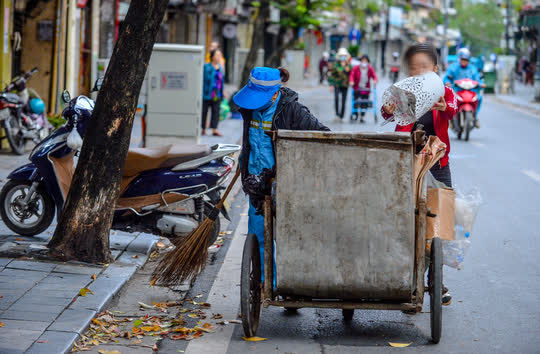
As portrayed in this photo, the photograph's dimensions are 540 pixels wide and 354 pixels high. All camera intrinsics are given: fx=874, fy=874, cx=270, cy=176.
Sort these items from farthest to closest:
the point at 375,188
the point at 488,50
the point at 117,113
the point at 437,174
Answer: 1. the point at 488,50
2. the point at 117,113
3. the point at 437,174
4. the point at 375,188

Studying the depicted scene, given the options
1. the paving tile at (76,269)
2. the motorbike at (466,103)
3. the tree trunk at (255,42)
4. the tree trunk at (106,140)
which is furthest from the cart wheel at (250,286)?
the tree trunk at (255,42)

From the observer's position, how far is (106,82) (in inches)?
252

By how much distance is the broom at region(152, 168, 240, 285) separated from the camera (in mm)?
5828

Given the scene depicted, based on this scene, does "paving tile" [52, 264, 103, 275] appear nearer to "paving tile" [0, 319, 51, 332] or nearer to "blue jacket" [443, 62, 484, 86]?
"paving tile" [0, 319, 51, 332]

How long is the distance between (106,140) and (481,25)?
8918 cm

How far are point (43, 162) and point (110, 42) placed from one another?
52.0 feet

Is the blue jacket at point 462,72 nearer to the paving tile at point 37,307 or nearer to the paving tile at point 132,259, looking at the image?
the paving tile at point 132,259

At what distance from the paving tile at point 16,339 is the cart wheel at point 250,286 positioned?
3.64 feet

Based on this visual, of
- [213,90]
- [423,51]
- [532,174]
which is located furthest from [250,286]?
[213,90]

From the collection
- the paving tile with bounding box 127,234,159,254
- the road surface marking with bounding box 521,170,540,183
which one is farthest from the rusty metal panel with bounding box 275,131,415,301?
the road surface marking with bounding box 521,170,540,183

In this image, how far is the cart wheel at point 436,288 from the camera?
4.77m

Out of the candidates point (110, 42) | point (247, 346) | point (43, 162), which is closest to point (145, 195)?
point (43, 162)

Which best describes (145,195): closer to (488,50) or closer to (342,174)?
(342,174)

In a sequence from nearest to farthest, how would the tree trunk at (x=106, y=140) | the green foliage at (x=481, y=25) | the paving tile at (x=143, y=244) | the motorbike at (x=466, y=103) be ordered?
the tree trunk at (x=106, y=140)
the paving tile at (x=143, y=244)
the motorbike at (x=466, y=103)
the green foliage at (x=481, y=25)
